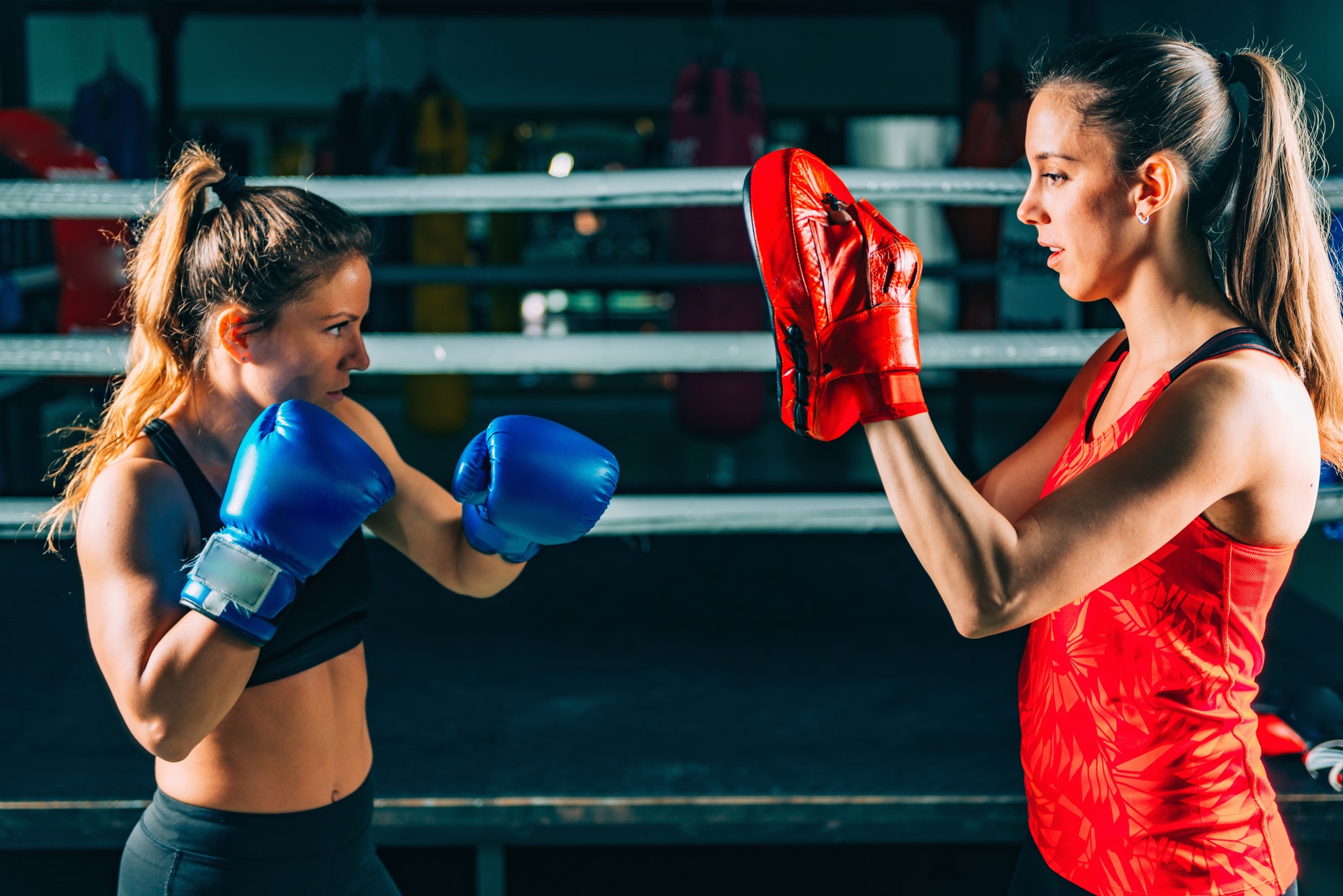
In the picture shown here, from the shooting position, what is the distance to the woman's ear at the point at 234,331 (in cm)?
110

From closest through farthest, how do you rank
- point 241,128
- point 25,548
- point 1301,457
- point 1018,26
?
point 1301,457, point 25,548, point 1018,26, point 241,128

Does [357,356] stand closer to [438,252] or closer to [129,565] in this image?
[129,565]

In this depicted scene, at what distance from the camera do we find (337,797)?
115cm

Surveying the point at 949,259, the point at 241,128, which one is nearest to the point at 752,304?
the point at 949,259

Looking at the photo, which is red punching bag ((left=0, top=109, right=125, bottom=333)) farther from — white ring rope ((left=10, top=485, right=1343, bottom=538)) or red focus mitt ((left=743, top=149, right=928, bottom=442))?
red focus mitt ((left=743, top=149, right=928, bottom=442))

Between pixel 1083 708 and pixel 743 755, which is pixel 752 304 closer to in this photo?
pixel 743 755

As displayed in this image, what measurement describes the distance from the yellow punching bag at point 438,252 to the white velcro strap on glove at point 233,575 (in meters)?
3.71

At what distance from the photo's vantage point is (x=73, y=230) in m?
2.66

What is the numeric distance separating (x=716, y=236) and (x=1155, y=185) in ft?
11.2

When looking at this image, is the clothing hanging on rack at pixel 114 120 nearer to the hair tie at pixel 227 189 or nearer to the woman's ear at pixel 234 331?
the hair tie at pixel 227 189

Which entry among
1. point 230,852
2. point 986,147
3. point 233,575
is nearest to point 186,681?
Result: point 233,575

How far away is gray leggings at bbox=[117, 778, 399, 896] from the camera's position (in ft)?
3.49

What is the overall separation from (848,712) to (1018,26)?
521 cm

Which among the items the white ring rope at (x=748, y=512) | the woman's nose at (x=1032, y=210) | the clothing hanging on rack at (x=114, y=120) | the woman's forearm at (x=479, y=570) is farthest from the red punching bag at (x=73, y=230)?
the woman's nose at (x=1032, y=210)
